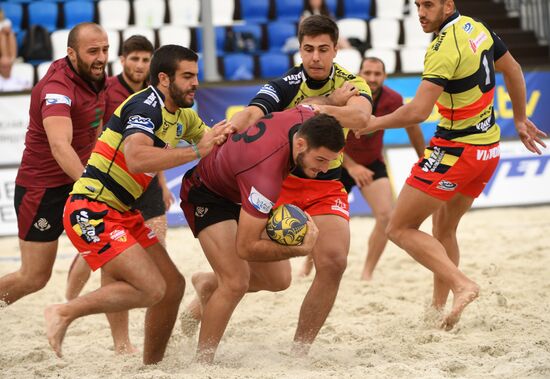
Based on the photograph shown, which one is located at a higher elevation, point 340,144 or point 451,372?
point 340,144

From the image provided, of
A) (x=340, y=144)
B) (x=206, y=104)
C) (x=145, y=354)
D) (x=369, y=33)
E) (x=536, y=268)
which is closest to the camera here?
(x=340, y=144)

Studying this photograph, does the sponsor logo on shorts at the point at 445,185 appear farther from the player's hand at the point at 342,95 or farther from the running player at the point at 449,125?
the player's hand at the point at 342,95

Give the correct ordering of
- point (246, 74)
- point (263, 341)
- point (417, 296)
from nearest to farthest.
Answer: point (263, 341) < point (417, 296) < point (246, 74)

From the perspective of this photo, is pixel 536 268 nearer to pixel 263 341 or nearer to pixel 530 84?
pixel 263 341

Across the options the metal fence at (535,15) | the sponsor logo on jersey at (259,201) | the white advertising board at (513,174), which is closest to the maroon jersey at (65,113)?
the sponsor logo on jersey at (259,201)

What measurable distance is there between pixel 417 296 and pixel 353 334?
137 centimetres

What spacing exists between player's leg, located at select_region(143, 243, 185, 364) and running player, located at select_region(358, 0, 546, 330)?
4.96 feet

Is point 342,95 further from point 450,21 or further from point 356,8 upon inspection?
point 356,8

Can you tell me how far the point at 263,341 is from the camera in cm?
591

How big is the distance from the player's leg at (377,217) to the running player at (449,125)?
1916 mm

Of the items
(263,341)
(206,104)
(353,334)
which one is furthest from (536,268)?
(206,104)

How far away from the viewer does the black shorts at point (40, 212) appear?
565 centimetres

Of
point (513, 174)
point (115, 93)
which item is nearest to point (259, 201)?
point (115, 93)

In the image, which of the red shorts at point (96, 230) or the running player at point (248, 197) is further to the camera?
the red shorts at point (96, 230)
